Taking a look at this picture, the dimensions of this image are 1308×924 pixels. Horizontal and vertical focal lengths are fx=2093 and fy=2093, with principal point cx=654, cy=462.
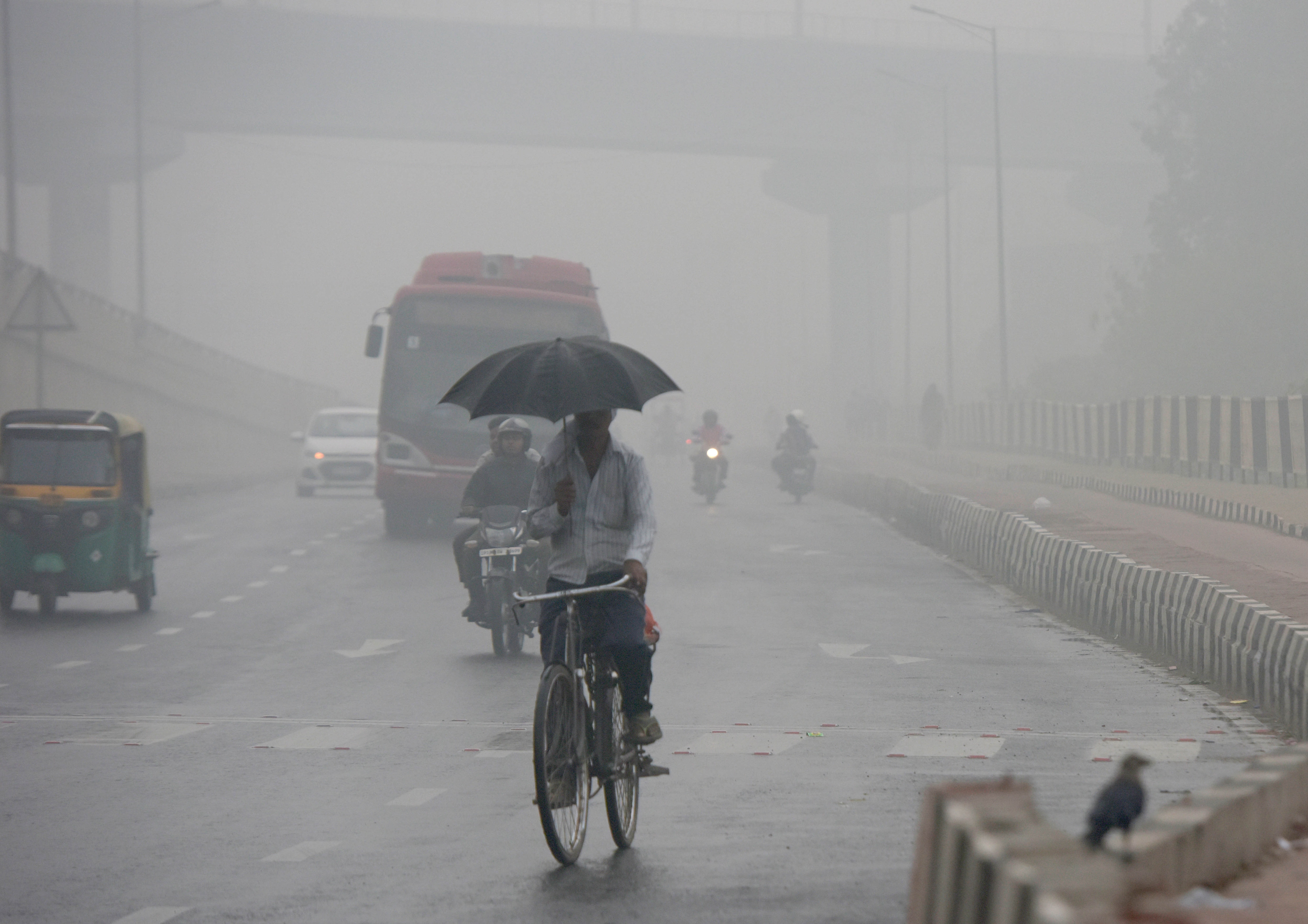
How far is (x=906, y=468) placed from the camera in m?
48.8

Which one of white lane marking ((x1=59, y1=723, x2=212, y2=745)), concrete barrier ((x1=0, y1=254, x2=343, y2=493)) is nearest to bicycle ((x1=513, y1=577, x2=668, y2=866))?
white lane marking ((x1=59, y1=723, x2=212, y2=745))

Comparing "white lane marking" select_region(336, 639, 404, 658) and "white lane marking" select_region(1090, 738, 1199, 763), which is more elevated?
"white lane marking" select_region(336, 639, 404, 658)

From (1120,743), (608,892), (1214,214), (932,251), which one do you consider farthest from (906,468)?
(932,251)

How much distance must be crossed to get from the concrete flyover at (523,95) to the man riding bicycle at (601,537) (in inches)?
2541

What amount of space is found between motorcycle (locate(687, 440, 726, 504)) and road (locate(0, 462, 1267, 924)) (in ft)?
49.6

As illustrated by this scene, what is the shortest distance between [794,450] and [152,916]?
29.6 meters

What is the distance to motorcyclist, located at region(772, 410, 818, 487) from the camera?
35.6 metres

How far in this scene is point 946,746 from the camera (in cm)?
1023

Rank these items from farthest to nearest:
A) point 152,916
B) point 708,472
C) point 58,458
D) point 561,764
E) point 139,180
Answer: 1. point 139,180
2. point 708,472
3. point 58,458
4. point 561,764
5. point 152,916

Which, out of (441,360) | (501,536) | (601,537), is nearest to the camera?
(601,537)

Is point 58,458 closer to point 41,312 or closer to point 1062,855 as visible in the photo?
point 41,312

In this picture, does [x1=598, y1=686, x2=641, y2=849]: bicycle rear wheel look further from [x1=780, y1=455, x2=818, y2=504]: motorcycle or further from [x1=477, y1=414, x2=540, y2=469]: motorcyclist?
[x1=780, y1=455, x2=818, y2=504]: motorcycle

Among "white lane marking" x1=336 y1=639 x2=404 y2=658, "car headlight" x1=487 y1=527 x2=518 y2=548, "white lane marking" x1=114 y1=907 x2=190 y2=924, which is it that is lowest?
"white lane marking" x1=114 y1=907 x2=190 y2=924

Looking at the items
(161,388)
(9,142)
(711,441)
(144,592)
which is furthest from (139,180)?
(144,592)
